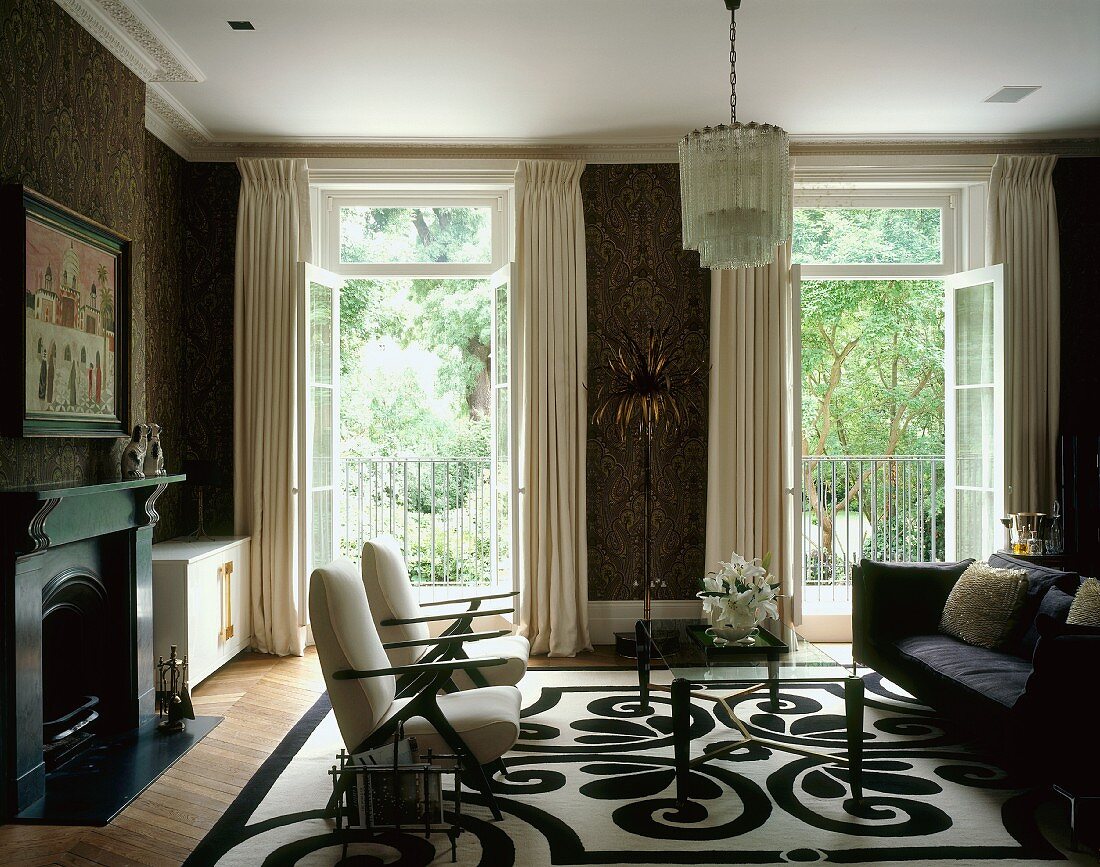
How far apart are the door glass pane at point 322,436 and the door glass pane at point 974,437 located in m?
4.11

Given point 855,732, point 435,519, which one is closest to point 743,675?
point 855,732

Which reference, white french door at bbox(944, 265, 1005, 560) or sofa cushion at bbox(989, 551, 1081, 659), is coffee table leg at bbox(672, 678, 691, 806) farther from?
white french door at bbox(944, 265, 1005, 560)

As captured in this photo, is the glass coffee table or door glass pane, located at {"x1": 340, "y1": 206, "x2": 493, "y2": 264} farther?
door glass pane, located at {"x1": 340, "y1": 206, "x2": 493, "y2": 264}

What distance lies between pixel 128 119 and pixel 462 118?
1.83 metres

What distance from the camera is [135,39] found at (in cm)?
398

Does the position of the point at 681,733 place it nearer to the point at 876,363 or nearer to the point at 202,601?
the point at 202,601

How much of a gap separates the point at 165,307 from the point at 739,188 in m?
3.63

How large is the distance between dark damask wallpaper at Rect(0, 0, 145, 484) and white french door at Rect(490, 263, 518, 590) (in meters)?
2.14

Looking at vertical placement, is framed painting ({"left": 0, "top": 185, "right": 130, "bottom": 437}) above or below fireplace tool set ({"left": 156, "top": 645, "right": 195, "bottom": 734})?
above

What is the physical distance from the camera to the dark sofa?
9.23ft

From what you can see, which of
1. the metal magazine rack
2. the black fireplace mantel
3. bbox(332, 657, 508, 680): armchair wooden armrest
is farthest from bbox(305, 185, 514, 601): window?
the metal magazine rack

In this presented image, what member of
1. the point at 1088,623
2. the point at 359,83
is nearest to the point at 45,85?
the point at 359,83

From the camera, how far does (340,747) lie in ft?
12.3

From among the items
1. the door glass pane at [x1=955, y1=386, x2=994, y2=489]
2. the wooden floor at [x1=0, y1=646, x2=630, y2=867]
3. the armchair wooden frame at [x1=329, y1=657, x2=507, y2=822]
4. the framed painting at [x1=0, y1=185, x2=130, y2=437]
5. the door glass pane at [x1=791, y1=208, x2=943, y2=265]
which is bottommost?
the wooden floor at [x1=0, y1=646, x2=630, y2=867]
